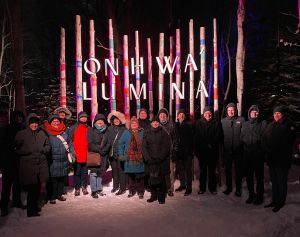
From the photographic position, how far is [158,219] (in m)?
7.00

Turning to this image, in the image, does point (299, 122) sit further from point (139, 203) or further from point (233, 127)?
point (139, 203)

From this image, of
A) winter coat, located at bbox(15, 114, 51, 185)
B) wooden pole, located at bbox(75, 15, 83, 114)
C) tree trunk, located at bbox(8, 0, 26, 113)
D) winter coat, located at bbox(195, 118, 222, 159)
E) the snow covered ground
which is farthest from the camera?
tree trunk, located at bbox(8, 0, 26, 113)

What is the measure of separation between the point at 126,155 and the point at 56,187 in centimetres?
172

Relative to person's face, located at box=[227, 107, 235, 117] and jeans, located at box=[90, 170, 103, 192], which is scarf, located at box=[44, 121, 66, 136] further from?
person's face, located at box=[227, 107, 235, 117]

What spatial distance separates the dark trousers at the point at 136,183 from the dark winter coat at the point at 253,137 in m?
2.46

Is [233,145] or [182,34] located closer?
[233,145]

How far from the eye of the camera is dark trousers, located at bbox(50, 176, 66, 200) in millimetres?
8492

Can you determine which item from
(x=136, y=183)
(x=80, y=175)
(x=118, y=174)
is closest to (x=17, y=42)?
(x=80, y=175)

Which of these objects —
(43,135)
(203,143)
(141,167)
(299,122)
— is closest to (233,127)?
(203,143)

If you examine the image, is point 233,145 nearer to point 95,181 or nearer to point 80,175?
point 95,181

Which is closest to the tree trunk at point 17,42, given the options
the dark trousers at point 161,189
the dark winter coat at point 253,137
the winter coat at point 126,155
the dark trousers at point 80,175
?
the dark trousers at point 80,175

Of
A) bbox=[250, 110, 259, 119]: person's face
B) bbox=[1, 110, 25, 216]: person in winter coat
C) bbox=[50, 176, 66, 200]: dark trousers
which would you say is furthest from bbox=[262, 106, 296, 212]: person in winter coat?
bbox=[1, 110, 25, 216]: person in winter coat

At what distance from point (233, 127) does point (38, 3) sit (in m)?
26.3

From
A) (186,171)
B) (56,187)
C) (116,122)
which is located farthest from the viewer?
(116,122)
